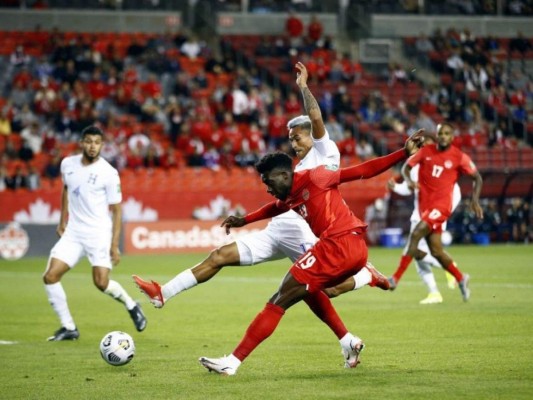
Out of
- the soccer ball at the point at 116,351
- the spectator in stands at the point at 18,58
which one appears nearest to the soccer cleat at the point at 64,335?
the soccer ball at the point at 116,351

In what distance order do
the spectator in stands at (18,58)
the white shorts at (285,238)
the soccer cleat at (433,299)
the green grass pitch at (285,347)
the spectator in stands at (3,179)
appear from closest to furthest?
the green grass pitch at (285,347)
the white shorts at (285,238)
the soccer cleat at (433,299)
the spectator in stands at (3,179)
the spectator in stands at (18,58)

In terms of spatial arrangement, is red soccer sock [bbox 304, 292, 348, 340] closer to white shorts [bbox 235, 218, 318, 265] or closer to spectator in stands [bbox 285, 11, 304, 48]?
white shorts [bbox 235, 218, 318, 265]

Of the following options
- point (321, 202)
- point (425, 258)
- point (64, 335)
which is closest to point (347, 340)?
point (321, 202)

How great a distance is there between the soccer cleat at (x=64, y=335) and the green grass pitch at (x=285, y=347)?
0.80ft

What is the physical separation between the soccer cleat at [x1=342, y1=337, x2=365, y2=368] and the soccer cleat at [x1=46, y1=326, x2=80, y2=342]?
417cm

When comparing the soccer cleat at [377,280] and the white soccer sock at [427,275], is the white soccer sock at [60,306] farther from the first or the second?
the white soccer sock at [427,275]

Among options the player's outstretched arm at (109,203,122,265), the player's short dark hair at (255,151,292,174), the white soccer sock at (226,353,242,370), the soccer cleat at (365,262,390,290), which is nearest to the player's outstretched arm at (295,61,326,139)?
the player's short dark hair at (255,151,292,174)

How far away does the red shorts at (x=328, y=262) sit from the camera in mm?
9281

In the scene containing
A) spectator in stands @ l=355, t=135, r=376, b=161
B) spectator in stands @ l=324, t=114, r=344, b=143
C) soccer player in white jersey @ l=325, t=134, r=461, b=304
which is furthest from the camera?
spectator in stands @ l=355, t=135, r=376, b=161

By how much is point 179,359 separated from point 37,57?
2678 centimetres

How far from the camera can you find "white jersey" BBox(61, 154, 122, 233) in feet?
43.3

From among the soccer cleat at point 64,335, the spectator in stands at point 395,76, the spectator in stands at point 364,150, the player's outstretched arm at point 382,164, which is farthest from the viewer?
the spectator in stands at point 395,76

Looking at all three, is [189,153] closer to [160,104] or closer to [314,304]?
[160,104]

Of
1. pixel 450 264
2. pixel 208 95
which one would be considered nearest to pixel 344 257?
pixel 450 264
